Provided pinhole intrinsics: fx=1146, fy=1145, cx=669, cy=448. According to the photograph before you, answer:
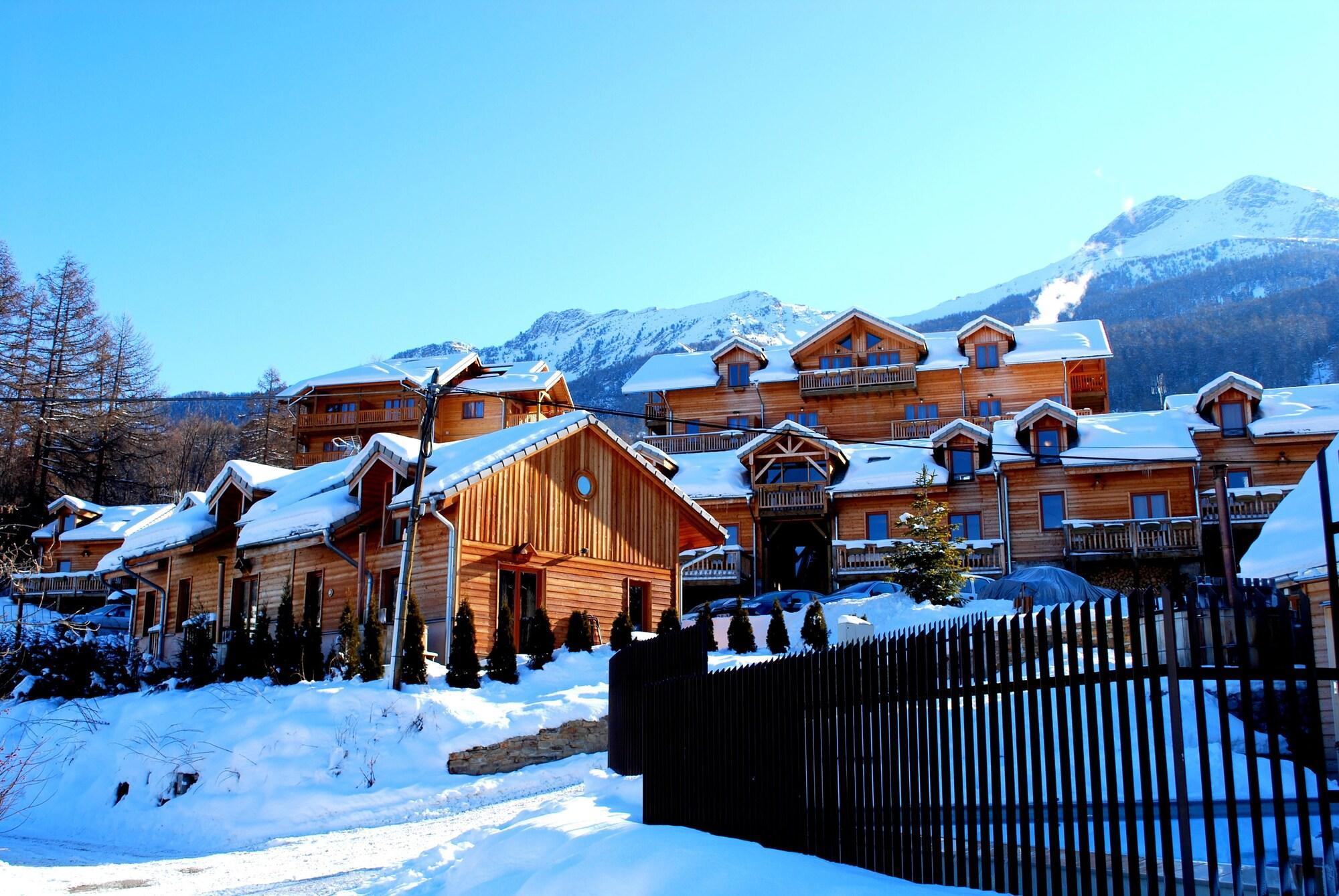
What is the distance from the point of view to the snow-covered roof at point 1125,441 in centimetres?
3734

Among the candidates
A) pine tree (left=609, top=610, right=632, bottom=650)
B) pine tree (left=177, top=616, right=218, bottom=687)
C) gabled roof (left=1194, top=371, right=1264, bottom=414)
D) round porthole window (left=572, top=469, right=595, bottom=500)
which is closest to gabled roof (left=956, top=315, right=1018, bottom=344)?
gabled roof (left=1194, top=371, right=1264, bottom=414)

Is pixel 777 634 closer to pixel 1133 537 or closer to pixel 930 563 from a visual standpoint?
pixel 930 563

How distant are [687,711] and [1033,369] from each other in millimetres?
44299

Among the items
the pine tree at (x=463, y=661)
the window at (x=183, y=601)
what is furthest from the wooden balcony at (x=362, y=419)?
the pine tree at (x=463, y=661)

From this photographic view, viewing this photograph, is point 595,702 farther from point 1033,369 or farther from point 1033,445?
point 1033,369

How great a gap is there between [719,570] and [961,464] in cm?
951

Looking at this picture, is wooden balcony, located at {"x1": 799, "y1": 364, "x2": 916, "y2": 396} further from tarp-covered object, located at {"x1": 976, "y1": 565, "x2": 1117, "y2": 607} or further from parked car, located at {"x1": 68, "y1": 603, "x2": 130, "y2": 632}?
parked car, located at {"x1": 68, "y1": 603, "x2": 130, "y2": 632}

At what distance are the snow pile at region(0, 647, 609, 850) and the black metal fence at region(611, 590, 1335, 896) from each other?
8.01 m

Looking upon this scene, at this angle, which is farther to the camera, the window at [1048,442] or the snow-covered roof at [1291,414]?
the window at [1048,442]

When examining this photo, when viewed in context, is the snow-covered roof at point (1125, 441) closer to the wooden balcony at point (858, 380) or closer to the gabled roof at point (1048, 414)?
the gabled roof at point (1048, 414)

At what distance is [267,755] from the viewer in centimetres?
1795

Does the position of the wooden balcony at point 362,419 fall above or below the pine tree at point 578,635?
above

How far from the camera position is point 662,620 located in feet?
81.7

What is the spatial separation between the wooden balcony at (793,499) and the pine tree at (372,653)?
73.5 feet
